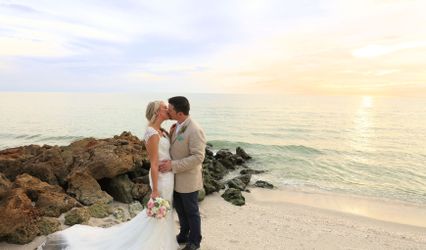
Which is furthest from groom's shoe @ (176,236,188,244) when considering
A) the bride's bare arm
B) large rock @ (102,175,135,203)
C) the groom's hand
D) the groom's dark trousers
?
large rock @ (102,175,135,203)

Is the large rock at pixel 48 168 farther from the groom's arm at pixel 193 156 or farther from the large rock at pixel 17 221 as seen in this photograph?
the groom's arm at pixel 193 156

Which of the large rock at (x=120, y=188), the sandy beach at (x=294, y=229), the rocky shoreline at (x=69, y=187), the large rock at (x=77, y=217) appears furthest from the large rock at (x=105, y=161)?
the sandy beach at (x=294, y=229)

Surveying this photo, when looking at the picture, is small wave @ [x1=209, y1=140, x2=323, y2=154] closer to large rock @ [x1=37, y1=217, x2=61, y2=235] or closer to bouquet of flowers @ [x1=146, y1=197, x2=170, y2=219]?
large rock @ [x1=37, y1=217, x2=61, y2=235]

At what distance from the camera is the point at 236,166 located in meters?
18.8

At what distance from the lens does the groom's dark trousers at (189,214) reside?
559cm

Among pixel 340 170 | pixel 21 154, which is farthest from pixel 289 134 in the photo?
pixel 21 154

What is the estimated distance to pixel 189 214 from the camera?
569cm

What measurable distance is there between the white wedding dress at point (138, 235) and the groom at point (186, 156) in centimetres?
14

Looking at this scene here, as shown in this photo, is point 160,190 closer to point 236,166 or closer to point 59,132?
point 236,166

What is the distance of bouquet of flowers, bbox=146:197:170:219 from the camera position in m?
5.14

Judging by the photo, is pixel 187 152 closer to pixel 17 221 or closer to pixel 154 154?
pixel 154 154

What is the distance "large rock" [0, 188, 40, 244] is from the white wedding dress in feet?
4.75

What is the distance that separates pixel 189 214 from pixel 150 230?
2.50 ft

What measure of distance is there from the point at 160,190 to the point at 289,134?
31978 millimetres
